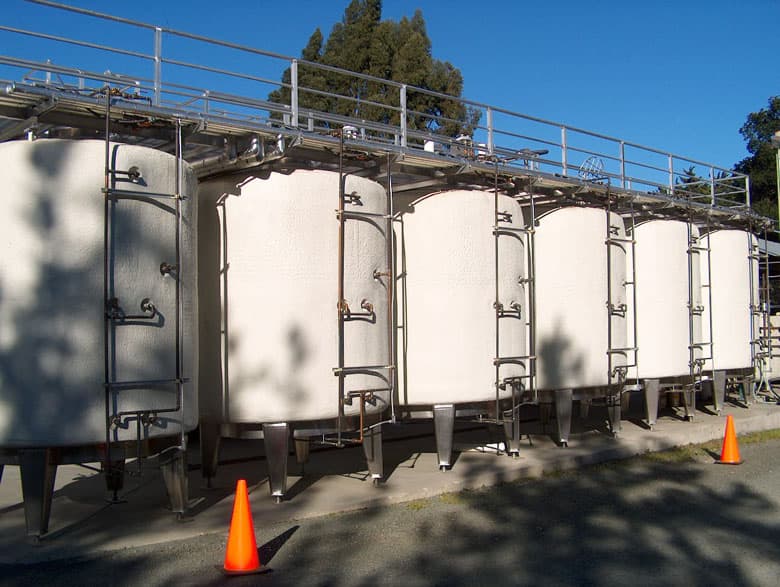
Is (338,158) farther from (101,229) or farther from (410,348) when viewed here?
(101,229)

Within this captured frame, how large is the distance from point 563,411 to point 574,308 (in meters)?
1.78

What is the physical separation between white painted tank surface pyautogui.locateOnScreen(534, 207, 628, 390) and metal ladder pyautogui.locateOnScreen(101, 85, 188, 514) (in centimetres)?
683

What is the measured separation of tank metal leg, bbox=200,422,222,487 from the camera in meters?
10.6

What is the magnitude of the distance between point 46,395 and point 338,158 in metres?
5.25

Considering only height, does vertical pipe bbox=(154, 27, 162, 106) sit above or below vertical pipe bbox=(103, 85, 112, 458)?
above

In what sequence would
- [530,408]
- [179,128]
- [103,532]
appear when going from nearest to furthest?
1. [103,532]
2. [179,128]
3. [530,408]

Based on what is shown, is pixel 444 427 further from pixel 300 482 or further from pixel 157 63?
pixel 157 63

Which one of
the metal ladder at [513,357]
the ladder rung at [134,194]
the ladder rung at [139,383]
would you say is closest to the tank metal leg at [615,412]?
the metal ladder at [513,357]

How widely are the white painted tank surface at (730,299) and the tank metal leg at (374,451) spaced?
10.3 m

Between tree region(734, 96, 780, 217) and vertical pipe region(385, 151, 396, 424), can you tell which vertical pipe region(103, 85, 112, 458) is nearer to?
vertical pipe region(385, 151, 396, 424)

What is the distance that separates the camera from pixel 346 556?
8125 millimetres

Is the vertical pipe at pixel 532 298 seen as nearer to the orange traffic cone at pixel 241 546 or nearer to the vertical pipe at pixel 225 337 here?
the vertical pipe at pixel 225 337

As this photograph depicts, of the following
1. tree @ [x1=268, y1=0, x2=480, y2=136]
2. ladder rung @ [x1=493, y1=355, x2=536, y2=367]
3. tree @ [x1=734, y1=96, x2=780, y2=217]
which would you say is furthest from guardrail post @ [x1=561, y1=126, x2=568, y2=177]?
tree @ [x1=734, y1=96, x2=780, y2=217]

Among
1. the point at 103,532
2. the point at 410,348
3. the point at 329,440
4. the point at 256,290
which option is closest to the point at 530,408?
the point at 410,348
